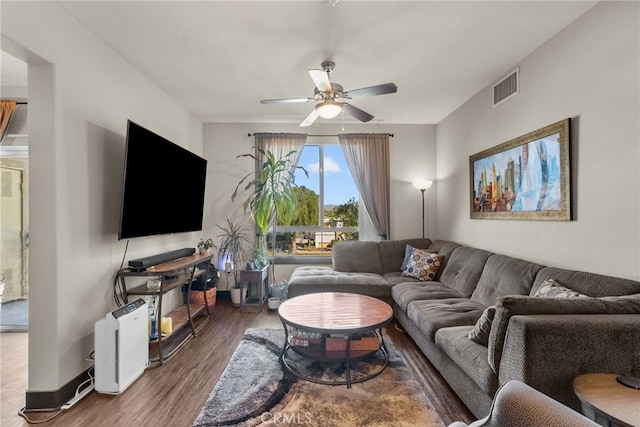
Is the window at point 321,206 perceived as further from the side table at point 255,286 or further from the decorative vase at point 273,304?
the decorative vase at point 273,304

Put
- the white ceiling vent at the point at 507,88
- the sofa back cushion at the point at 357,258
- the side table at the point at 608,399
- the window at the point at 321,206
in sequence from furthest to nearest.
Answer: the window at the point at 321,206, the sofa back cushion at the point at 357,258, the white ceiling vent at the point at 507,88, the side table at the point at 608,399

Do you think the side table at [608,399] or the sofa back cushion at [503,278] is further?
the sofa back cushion at [503,278]

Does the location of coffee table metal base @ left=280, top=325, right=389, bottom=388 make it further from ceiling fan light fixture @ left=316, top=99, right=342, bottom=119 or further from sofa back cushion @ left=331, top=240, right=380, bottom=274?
ceiling fan light fixture @ left=316, top=99, right=342, bottom=119

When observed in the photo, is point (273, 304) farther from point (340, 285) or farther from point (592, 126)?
point (592, 126)

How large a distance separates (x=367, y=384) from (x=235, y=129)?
3.91 meters

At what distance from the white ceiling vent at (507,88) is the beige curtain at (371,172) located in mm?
1723

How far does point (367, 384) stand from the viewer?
86.5 inches

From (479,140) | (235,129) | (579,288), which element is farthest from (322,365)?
(235,129)

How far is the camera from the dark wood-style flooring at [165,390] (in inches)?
73.1

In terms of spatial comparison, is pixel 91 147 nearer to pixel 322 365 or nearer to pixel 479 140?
pixel 322 365

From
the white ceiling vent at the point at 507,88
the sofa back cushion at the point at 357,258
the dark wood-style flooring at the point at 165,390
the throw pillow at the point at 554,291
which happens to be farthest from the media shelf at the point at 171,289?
the white ceiling vent at the point at 507,88

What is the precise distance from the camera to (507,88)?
9.57 ft

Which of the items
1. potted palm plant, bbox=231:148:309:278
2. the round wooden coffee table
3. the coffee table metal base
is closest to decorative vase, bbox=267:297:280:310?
potted palm plant, bbox=231:148:309:278

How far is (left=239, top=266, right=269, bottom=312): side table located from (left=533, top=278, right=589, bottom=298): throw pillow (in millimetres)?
3008
